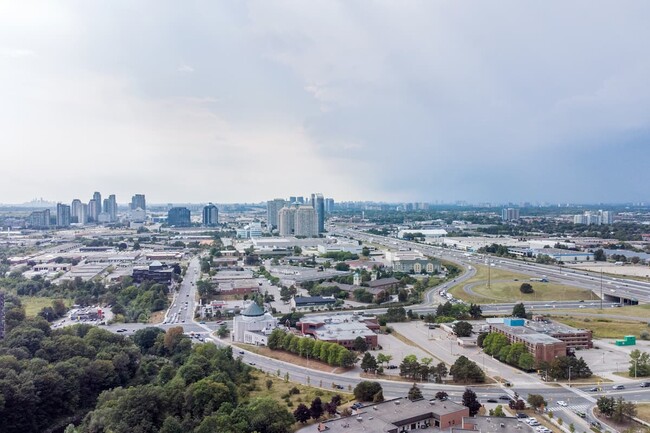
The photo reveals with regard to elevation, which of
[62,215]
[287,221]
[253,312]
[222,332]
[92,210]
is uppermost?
[92,210]

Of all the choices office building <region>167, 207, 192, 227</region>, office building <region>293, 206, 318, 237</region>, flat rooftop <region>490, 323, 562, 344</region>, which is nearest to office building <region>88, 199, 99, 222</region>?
office building <region>167, 207, 192, 227</region>

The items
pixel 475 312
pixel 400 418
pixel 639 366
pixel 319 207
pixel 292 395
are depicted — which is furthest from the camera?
pixel 319 207

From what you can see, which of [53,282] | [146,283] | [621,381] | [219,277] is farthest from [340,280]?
[621,381]

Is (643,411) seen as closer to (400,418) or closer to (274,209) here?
(400,418)

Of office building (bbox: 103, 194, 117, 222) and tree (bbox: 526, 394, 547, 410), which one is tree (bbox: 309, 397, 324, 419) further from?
office building (bbox: 103, 194, 117, 222)

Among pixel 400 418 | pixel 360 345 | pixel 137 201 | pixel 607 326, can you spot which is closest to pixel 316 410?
pixel 400 418

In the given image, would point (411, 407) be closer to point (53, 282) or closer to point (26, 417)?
point (26, 417)

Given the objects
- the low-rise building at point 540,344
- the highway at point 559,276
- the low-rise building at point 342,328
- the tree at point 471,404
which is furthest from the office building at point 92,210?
the tree at point 471,404

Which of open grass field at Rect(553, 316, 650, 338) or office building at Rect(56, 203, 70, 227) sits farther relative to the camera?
office building at Rect(56, 203, 70, 227)
